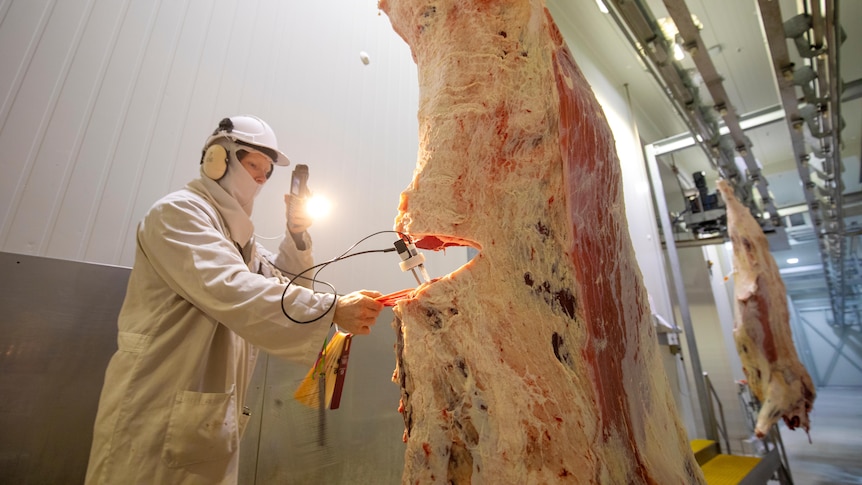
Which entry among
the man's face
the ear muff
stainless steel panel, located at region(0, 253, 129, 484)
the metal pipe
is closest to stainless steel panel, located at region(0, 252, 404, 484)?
stainless steel panel, located at region(0, 253, 129, 484)

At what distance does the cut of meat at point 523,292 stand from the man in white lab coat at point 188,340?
43 centimetres

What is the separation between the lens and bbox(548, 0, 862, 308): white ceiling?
189 inches

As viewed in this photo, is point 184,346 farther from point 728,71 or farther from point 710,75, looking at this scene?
point 728,71

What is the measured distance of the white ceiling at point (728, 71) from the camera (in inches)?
189

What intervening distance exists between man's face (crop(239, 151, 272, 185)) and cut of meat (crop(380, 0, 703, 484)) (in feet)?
3.18

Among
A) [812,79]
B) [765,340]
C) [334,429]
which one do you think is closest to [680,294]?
[765,340]

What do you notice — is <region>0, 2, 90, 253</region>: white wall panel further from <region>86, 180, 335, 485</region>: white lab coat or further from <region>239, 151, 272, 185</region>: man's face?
<region>239, 151, 272, 185</region>: man's face

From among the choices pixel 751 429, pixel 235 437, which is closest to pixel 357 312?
pixel 235 437

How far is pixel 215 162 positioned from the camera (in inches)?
65.4

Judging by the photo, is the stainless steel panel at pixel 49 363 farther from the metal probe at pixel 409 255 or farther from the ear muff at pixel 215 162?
the metal probe at pixel 409 255

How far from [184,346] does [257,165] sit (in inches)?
33.3

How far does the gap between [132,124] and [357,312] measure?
Result: 4.42 feet

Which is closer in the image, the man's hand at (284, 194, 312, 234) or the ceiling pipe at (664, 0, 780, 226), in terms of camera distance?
the man's hand at (284, 194, 312, 234)

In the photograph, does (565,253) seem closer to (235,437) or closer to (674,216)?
(235,437)
